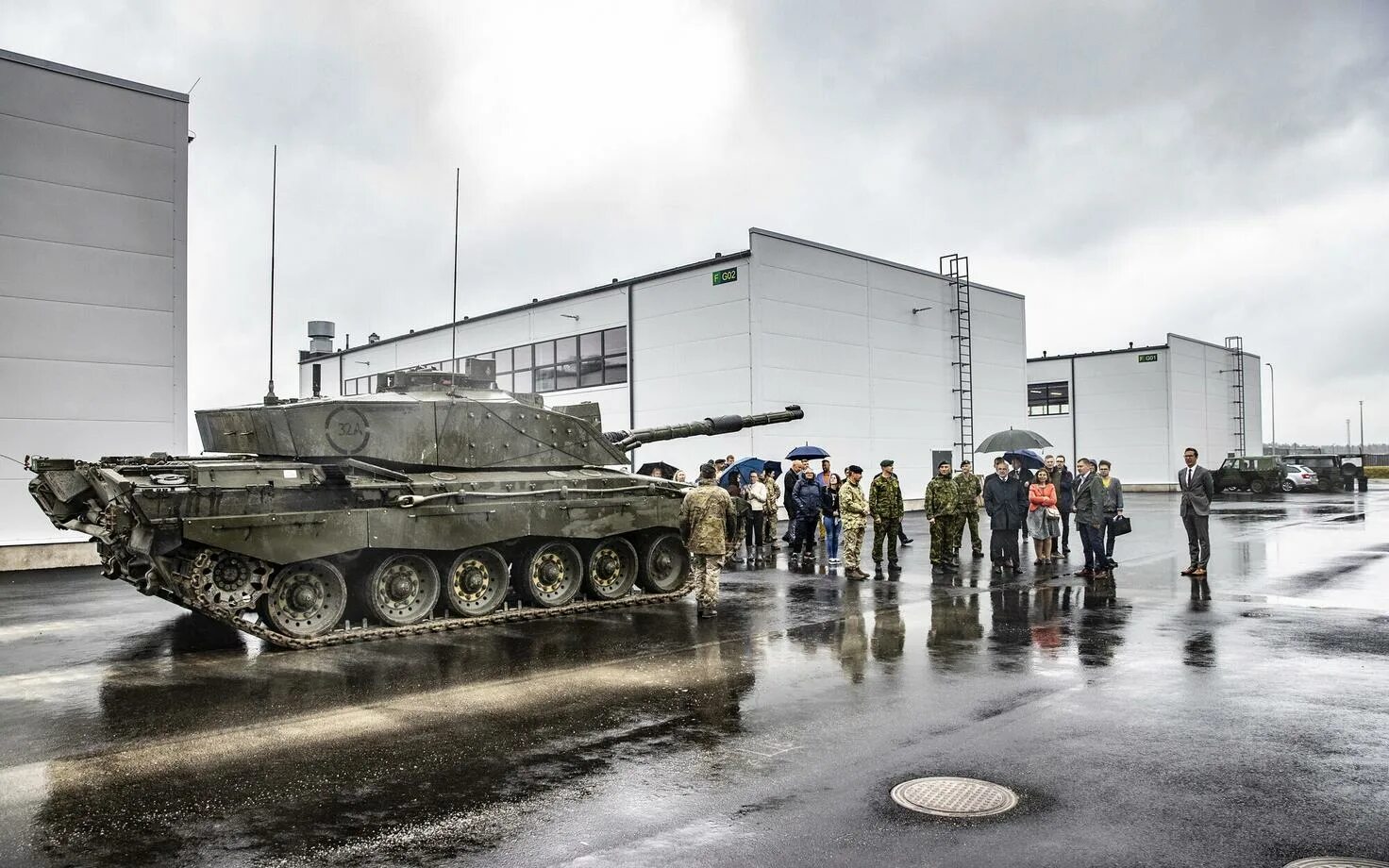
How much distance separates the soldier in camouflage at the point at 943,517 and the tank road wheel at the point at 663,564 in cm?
455

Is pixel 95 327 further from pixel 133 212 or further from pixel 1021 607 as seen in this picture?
pixel 1021 607

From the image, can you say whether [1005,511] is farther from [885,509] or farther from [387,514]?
[387,514]

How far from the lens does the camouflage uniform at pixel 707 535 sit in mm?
11422

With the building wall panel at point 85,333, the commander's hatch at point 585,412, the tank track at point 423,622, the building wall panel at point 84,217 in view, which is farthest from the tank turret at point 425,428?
the building wall panel at point 84,217

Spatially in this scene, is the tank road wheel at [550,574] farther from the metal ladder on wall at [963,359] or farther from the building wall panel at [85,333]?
the metal ladder on wall at [963,359]

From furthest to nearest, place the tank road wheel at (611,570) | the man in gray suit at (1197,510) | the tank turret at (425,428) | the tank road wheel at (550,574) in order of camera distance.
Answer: the man in gray suit at (1197,510) → the tank road wheel at (611,570) → the tank road wheel at (550,574) → the tank turret at (425,428)

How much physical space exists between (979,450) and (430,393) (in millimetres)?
18653

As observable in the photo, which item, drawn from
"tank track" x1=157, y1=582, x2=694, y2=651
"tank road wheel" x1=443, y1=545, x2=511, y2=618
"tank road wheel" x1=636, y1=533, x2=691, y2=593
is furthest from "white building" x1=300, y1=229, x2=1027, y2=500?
"tank road wheel" x1=443, y1=545, x2=511, y2=618

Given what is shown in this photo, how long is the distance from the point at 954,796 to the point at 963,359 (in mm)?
30009

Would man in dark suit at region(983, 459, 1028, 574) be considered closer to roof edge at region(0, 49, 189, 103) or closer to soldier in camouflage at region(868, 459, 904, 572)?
soldier in camouflage at region(868, 459, 904, 572)

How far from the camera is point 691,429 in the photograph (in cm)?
1589

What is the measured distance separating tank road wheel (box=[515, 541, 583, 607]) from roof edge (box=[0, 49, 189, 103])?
44.9ft

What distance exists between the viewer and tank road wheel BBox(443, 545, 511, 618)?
1111 cm

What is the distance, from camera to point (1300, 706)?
685cm
